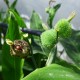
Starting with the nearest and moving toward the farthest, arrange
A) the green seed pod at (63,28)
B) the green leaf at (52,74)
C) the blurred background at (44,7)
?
1. the green leaf at (52,74)
2. the green seed pod at (63,28)
3. the blurred background at (44,7)

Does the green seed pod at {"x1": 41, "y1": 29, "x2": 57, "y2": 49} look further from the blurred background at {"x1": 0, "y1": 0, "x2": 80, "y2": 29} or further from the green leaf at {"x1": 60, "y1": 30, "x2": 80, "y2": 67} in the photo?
the blurred background at {"x1": 0, "y1": 0, "x2": 80, "y2": 29}

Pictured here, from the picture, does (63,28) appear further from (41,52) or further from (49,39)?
(41,52)

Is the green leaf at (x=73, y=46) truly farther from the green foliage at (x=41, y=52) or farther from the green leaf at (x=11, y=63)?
the green leaf at (x=11, y=63)

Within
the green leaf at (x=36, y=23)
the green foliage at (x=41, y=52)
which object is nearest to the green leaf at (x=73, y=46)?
the green foliage at (x=41, y=52)

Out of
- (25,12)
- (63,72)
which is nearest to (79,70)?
(63,72)

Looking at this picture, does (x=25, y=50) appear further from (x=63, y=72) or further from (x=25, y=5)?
(x=25, y=5)

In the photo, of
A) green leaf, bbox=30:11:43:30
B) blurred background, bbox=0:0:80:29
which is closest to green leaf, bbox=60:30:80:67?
green leaf, bbox=30:11:43:30

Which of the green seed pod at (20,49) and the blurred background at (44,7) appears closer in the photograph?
the green seed pod at (20,49)

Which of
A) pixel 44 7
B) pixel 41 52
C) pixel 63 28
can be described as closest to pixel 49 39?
pixel 63 28
